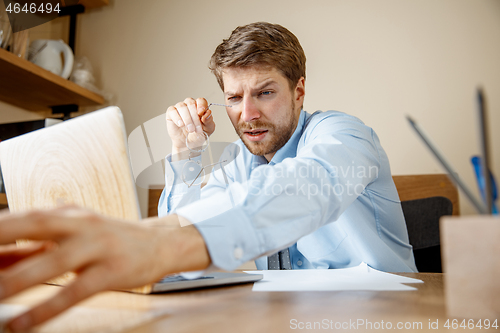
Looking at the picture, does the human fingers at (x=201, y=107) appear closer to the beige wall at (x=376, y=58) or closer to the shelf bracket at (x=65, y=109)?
the beige wall at (x=376, y=58)

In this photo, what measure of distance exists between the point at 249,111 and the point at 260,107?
4cm

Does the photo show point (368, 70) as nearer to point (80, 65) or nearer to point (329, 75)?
point (329, 75)

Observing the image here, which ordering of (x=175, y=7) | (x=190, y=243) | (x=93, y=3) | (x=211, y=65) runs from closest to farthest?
(x=190, y=243)
(x=211, y=65)
(x=175, y=7)
(x=93, y=3)

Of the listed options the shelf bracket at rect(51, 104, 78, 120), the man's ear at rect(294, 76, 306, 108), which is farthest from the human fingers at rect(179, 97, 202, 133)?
the shelf bracket at rect(51, 104, 78, 120)

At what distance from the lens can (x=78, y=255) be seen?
25 centimetres

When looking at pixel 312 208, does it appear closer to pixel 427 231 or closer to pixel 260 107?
pixel 260 107

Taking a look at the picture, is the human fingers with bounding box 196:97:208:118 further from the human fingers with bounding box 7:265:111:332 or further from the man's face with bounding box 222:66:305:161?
the human fingers with bounding box 7:265:111:332

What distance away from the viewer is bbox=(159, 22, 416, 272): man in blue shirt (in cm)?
41

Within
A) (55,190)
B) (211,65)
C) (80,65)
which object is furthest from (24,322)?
(80,65)

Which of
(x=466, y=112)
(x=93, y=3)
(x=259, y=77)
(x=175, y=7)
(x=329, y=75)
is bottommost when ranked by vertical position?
(x=466, y=112)

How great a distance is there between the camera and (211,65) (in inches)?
54.0

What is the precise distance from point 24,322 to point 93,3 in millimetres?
1942

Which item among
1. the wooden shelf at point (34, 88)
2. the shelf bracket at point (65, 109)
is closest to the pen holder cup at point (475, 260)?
the wooden shelf at point (34, 88)

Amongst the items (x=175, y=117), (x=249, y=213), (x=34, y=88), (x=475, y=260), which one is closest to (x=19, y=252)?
(x=249, y=213)
